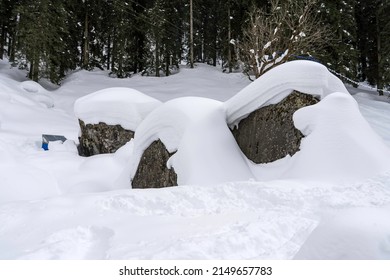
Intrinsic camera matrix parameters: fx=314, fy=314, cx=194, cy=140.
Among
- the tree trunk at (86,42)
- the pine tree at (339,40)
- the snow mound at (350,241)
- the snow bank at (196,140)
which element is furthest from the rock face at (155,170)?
the tree trunk at (86,42)

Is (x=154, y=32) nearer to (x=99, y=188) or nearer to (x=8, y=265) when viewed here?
(x=99, y=188)

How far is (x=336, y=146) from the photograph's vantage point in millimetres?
3764

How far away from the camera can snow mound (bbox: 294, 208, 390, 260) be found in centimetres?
158

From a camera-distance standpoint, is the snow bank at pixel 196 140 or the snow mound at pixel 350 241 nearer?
the snow mound at pixel 350 241

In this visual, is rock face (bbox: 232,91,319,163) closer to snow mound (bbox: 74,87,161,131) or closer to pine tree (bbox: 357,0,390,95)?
snow mound (bbox: 74,87,161,131)

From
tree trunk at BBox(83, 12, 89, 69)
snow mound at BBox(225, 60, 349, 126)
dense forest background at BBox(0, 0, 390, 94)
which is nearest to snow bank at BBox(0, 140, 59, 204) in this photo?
snow mound at BBox(225, 60, 349, 126)

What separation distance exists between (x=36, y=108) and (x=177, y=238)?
1366 centimetres

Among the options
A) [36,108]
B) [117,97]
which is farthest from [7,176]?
[36,108]

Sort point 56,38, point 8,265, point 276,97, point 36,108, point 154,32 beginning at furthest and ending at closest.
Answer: point 154,32 → point 56,38 → point 36,108 → point 276,97 → point 8,265

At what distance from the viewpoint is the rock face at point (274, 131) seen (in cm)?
436

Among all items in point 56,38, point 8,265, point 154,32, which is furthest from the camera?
point 154,32

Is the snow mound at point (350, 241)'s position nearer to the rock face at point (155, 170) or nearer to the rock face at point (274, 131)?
the rock face at point (274, 131)

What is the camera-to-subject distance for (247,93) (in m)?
5.05

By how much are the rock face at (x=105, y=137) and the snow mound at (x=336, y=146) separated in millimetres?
5056
